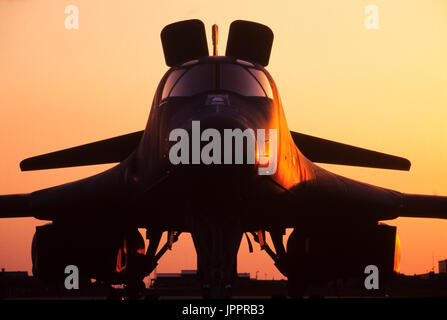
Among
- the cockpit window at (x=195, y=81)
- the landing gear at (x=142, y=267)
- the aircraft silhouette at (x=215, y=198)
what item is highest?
the cockpit window at (x=195, y=81)

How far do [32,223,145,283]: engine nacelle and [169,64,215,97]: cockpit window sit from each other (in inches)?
128

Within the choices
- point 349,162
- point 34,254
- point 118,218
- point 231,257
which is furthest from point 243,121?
Answer: point 349,162

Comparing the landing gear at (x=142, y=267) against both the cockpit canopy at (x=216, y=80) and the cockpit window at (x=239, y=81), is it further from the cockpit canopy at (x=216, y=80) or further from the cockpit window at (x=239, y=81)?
the cockpit window at (x=239, y=81)

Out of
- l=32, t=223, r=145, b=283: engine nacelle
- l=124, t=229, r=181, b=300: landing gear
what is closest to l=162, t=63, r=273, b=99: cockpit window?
l=32, t=223, r=145, b=283: engine nacelle

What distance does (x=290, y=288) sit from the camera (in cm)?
1209

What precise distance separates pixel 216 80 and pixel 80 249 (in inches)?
156

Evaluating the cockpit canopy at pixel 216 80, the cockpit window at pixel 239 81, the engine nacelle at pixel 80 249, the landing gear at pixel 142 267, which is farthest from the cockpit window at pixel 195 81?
the landing gear at pixel 142 267

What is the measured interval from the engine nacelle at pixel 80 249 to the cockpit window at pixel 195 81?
10.6 ft

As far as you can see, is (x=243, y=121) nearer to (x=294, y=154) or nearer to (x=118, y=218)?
(x=294, y=154)

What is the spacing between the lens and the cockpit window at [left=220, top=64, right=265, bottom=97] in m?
8.27

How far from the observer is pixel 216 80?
8297mm

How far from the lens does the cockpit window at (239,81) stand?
27.1ft

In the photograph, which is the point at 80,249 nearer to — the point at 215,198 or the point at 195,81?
the point at 195,81
